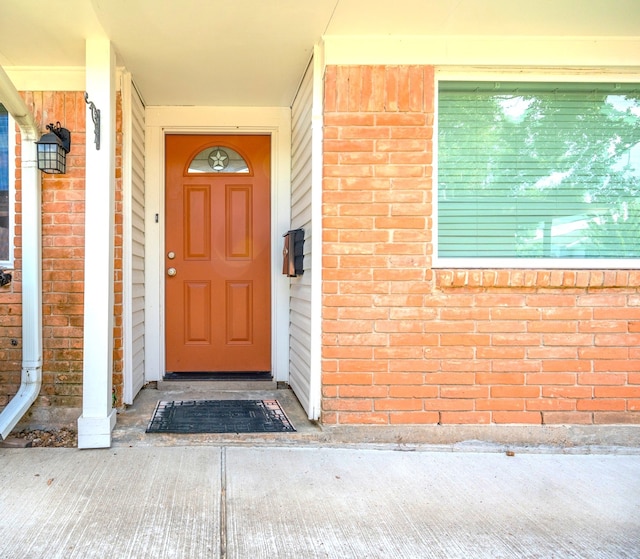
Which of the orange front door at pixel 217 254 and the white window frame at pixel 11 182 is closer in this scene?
the white window frame at pixel 11 182

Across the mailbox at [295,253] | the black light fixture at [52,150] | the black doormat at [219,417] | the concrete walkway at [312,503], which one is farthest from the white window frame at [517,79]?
the black light fixture at [52,150]

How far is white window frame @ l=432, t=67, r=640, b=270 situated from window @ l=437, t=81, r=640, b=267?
17mm

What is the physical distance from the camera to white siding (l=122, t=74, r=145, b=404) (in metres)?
3.19

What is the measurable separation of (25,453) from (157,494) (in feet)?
3.41

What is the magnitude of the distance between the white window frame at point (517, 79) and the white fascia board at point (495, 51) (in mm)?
51

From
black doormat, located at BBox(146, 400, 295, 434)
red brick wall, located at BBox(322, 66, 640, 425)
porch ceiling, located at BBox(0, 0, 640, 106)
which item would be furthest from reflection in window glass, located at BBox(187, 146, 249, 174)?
black doormat, located at BBox(146, 400, 295, 434)

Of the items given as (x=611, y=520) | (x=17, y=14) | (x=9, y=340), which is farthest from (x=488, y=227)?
(x=9, y=340)

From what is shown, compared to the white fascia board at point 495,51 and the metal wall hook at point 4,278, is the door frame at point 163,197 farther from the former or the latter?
the white fascia board at point 495,51

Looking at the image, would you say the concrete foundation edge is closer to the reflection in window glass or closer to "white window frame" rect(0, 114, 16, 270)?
the reflection in window glass

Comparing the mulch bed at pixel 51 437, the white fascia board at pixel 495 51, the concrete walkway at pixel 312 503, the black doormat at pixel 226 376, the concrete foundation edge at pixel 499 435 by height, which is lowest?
the concrete walkway at pixel 312 503

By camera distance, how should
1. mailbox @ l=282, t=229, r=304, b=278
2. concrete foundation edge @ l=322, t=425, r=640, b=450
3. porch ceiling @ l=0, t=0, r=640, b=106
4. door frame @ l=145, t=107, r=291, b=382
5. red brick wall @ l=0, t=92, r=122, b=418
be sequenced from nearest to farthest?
porch ceiling @ l=0, t=0, r=640, b=106 → concrete foundation edge @ l=322, t=425, r=640, b=450 → red brick wall @ l=0, t=92, r=122, b=418 → mailbox @ l=282, t=229, r=304, b=278 → door frame @ l=145, t=107, r=291, b=382

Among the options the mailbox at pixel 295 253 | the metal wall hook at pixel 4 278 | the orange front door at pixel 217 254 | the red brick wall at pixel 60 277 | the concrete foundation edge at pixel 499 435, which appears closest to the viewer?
the concrete foundation edge at pixel 499 435

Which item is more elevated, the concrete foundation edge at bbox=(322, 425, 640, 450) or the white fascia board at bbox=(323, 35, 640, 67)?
the white fascia board at bbox=(323, 35, 640, 67)

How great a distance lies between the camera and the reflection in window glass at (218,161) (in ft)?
12.7
